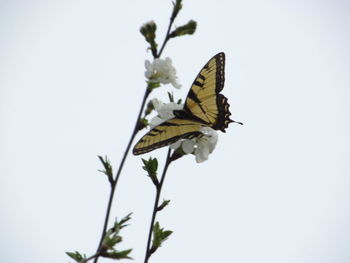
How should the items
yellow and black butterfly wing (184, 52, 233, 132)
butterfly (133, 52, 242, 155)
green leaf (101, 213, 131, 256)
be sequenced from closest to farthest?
green leaf (101, 213, 131, 256) → butterfly (133, 52, 242, 155) → yellow and black butterfly wing (184, 52, 233, 132)

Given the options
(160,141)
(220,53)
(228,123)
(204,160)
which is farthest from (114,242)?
(220,53)

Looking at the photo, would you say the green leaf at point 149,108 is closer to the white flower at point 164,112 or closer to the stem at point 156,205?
the white flower at point 164,112

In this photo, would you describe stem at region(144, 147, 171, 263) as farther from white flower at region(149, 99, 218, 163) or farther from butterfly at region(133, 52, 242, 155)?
butterfly at region(133, 52, 242, 155)

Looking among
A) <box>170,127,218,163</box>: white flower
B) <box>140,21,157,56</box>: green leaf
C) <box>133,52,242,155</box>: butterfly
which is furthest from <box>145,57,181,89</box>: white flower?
<box>170,127,218,163</box>: white flower

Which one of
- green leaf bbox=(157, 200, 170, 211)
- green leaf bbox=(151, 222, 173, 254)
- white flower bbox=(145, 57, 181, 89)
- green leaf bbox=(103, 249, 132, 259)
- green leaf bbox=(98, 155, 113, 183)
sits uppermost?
white flower bbox=(145, 57, 181, 89)

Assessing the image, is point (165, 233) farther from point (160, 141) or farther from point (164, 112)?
point (164, 112)

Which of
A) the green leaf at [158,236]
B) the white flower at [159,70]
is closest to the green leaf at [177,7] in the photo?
the white flower at [159,70]

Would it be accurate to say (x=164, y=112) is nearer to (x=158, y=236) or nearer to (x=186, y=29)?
(x=186, y=29)
